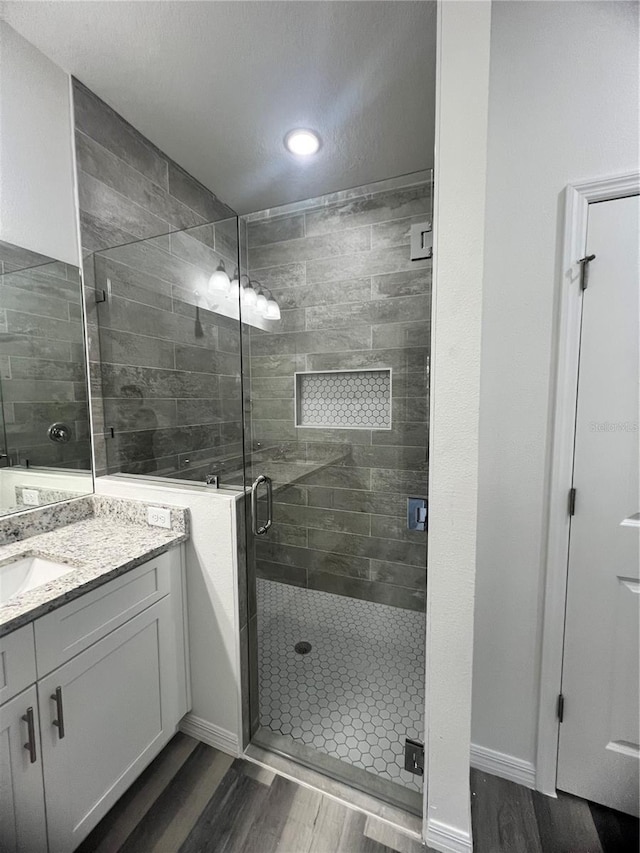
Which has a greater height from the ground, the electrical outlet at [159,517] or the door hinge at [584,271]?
the door hinge at [584,271]

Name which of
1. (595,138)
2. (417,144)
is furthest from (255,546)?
(417,144)

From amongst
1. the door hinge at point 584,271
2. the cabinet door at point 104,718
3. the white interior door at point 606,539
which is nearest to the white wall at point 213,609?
the cabinet door at point 104,718

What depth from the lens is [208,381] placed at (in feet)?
5.56

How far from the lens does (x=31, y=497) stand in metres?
1.38

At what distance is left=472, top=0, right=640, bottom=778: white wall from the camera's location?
3.51 ft

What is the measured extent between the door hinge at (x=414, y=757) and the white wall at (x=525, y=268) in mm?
237

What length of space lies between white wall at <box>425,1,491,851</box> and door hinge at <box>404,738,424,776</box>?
251 mm

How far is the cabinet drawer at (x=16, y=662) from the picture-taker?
2.74 feet

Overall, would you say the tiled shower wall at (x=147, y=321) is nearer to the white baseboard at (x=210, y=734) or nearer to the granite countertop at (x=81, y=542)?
the granite countertop at (x=81, y=542)

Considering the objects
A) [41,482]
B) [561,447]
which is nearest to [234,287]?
[41,482]

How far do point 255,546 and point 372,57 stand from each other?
2020 millimetres

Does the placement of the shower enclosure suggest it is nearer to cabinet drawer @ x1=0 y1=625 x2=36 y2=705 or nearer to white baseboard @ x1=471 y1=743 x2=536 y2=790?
white baseboard @ x1=471 y1=743 x2=536 y2=790

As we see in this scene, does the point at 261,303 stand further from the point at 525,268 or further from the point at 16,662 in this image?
the point at 16,662

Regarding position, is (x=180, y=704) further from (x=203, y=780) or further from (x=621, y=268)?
(x=621, y=268)
